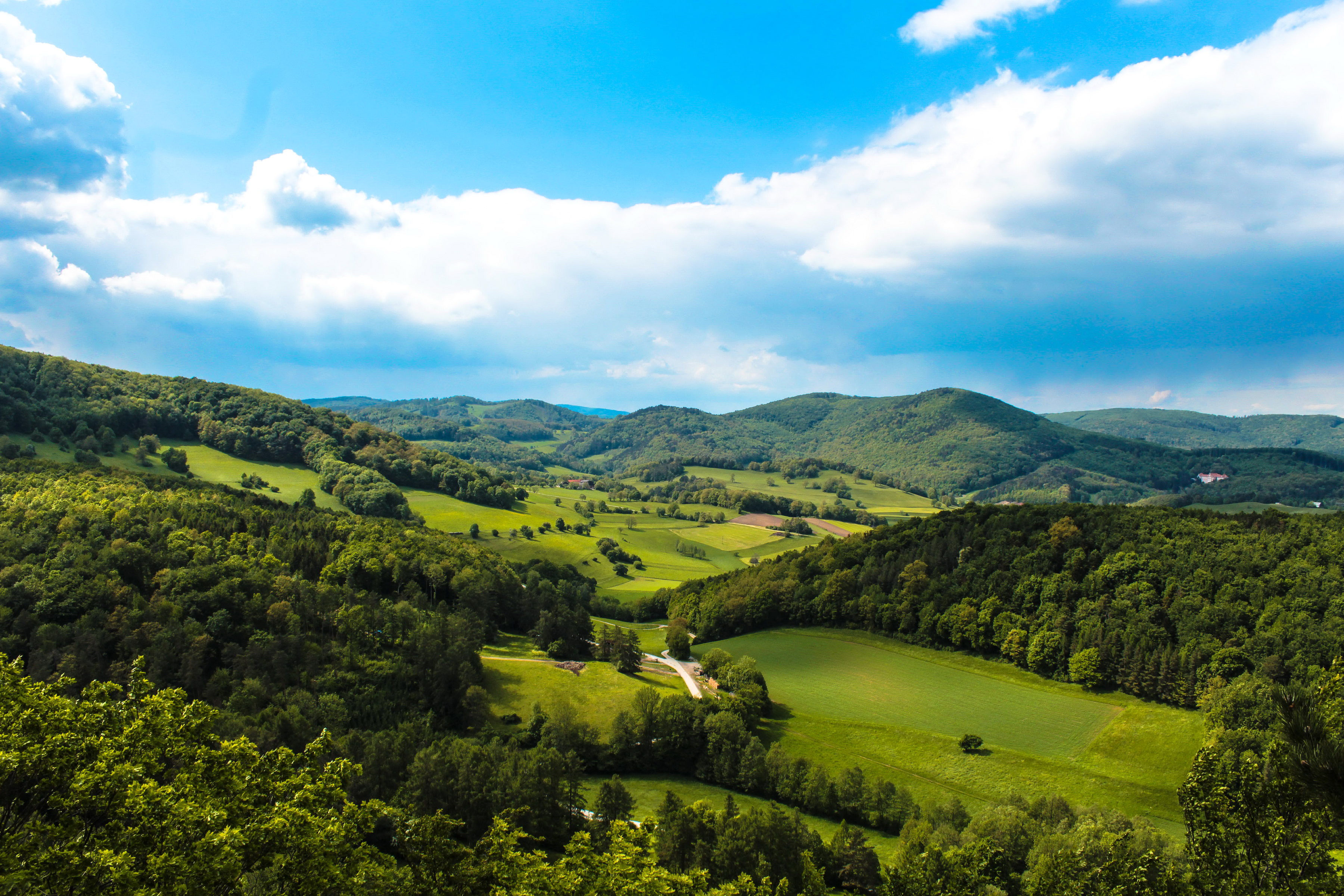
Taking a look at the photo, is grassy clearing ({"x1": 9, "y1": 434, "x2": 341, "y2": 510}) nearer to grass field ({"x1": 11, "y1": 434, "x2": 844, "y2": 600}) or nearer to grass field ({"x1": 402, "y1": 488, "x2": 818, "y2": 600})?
grass field ({"x1": 11, "y1": 434, "x2": 844, "y2": 600})

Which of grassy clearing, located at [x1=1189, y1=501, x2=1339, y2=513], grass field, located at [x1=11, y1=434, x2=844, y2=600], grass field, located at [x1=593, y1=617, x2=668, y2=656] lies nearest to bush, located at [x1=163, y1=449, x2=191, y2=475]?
grass field, located at [x1=11, y1=434, x2=844, y2=600]

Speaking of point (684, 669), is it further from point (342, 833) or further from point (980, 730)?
point (342, 833)

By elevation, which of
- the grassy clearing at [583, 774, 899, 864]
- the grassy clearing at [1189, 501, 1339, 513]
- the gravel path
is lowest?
the grassy clearing at [583, 774, 899, 864]

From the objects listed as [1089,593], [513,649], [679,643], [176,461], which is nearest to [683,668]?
[679,643]

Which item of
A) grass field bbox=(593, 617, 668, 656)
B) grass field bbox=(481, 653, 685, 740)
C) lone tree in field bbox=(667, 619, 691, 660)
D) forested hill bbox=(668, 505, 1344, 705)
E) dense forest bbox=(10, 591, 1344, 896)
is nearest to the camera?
dense forest bbox=(10, 591, 1344, 896)

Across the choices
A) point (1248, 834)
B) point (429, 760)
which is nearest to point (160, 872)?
point (1248, 834)

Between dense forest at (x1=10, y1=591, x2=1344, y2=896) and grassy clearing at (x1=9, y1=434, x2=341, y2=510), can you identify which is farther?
grassy clearing at (x1=9, y1=434, x2=341, y2=510)

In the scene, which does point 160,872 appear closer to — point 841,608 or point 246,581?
point 246,581
